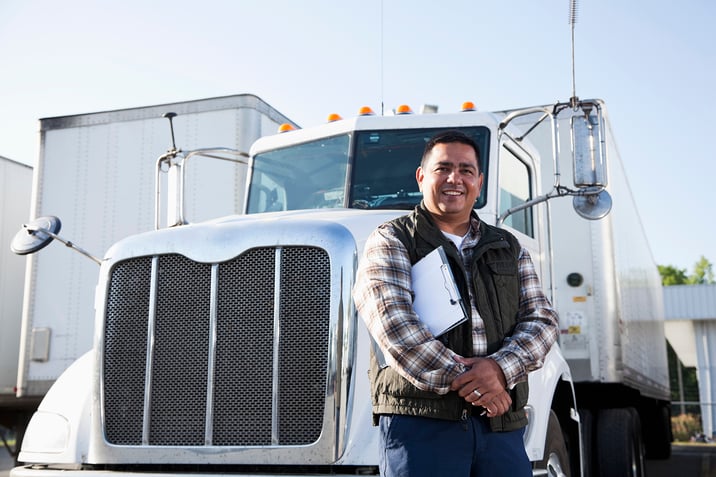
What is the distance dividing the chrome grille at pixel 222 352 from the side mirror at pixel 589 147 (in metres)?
1.34

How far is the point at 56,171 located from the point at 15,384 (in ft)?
7.93

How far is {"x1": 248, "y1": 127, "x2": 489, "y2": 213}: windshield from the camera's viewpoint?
183 inches

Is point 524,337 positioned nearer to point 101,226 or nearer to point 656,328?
point 101,226

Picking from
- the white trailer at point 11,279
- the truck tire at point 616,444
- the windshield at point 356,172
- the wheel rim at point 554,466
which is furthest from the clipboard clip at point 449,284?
the white trailer at point 11,279

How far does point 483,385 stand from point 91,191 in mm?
7014

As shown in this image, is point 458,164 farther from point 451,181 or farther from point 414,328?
point 414,328

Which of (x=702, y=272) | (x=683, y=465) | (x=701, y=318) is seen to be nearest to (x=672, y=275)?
(x=702, y=272)

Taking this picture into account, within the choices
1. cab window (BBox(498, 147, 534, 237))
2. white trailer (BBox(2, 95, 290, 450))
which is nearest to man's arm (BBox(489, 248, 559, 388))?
cab window (BBox(498, 147, 534, 237))

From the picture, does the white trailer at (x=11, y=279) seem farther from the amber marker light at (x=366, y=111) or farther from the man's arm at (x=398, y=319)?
the man's arm at (x=398, y=319)

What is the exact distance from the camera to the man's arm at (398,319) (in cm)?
224

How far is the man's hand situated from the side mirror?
1.81m

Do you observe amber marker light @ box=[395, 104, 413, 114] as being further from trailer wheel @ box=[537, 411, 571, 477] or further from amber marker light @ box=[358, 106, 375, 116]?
trailer wheel @ box=[537, 411, 571, 477]

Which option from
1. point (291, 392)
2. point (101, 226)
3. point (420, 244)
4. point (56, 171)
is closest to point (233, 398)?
point (291, 392)

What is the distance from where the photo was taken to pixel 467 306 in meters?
2.41
